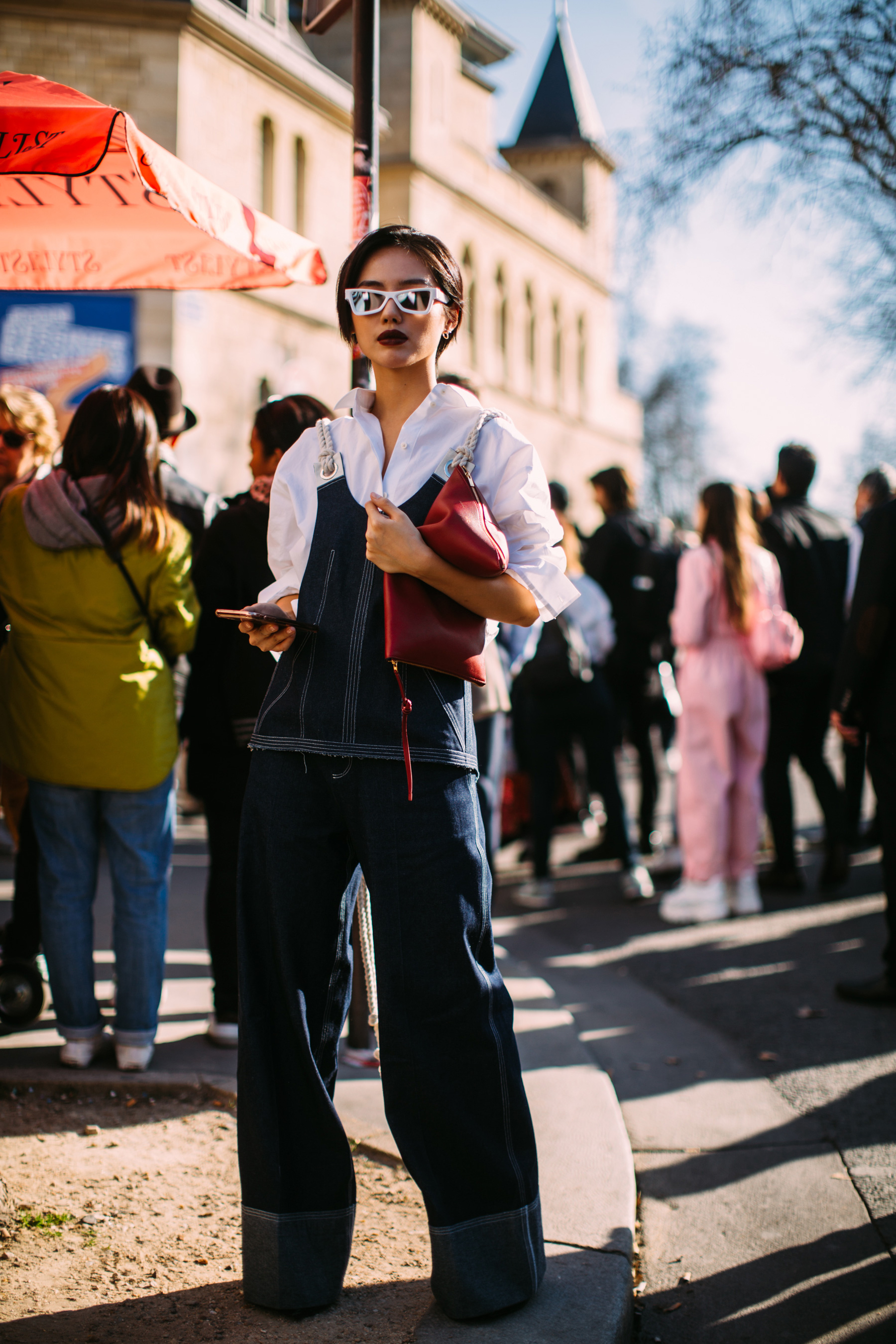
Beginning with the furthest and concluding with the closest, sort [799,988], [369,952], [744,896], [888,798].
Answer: [744,896]
[799,988]
[888,798]
[369,952]

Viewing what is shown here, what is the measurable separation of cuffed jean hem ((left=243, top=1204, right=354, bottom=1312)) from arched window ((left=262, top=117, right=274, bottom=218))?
25.4m

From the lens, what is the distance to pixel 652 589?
8.09 meters

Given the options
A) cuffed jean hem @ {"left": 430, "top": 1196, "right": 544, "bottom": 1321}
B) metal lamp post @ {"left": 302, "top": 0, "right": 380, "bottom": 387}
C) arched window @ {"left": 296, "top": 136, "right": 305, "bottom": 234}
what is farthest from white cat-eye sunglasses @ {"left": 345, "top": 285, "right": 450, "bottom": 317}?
arched window @ {"left": 296, "top": 136, "right": 305, "bottom": 234}

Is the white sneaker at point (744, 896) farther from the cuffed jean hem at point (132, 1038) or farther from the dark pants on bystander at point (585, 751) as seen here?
the cuffed jean hem at point (132, 1038)

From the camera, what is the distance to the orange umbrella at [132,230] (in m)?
3.15

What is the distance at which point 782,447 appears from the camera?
23.9 feet

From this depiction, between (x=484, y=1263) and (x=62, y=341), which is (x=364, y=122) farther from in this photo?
(x=62, y=341)

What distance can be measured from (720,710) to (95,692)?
3.80 meters

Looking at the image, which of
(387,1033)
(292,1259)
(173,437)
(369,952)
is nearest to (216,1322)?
(292,1259)

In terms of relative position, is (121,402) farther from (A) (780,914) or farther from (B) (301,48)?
(B) (301,48)

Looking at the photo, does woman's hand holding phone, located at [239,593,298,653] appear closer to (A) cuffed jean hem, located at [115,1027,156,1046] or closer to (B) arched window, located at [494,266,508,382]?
(A) cuffed jean hem, located at [115,1027,156,1046]

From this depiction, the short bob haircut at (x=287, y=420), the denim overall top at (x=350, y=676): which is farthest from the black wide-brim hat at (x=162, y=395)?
the denim overall top at (x=350, y=676)

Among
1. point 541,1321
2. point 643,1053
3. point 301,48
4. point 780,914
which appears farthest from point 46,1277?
point 301,48

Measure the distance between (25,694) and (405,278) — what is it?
1913mm
